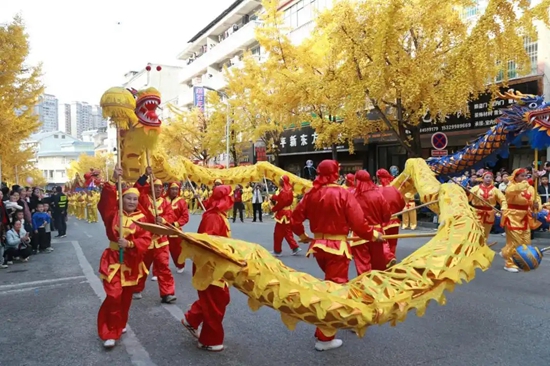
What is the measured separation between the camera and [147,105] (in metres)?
4.74

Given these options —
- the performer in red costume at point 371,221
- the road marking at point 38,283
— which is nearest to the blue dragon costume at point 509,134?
the performer in red costume at point 371,221

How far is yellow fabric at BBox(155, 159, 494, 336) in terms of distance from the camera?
3.03 meters

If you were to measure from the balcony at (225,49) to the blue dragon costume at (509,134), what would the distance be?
20018 millimetres

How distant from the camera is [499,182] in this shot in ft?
42.4

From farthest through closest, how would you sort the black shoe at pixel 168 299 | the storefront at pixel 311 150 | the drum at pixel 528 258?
the storefront at pixel 311 150
the black shoe at pixel 168 299
the drum at pixel 528 258

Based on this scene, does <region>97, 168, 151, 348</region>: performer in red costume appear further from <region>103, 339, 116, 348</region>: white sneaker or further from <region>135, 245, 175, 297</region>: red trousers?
<region>135, 245, 175, 297</region>: red trousers

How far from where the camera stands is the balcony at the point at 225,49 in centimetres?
3178

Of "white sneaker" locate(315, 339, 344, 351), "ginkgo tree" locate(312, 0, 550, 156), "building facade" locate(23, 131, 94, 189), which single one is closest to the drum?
"white sneaker" locate(315, 339, 344, 351)

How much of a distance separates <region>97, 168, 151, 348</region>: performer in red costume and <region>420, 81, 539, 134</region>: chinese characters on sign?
510 inches

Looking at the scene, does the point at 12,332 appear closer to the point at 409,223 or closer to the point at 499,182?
the point at 409,223

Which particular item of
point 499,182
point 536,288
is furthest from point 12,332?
point 499,182

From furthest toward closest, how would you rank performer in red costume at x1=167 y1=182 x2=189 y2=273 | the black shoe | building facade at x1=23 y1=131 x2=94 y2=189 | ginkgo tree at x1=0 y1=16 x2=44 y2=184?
building facade at x1=23 y1=131 x2=94 y2=189
ginkgo tree at x1=0 y1=16 x2=44 y2=184
performer in red costume at x1=167 y1=182 x2=189 y2=273
the black shoe

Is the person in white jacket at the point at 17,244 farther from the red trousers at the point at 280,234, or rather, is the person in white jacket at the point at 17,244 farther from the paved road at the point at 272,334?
the red trousers at the point at 280,234

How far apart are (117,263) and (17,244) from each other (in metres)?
6.39
